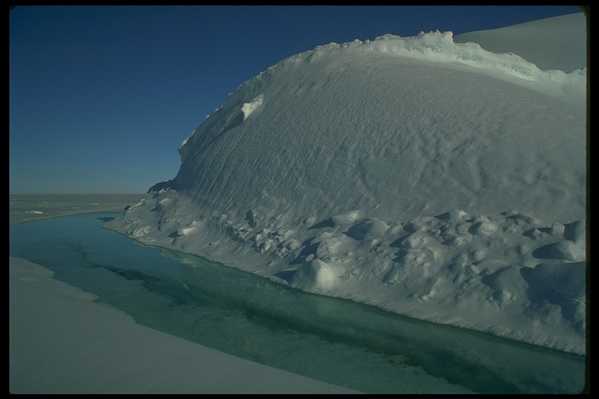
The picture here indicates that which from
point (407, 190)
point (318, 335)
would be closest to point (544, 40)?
point (407, 190)

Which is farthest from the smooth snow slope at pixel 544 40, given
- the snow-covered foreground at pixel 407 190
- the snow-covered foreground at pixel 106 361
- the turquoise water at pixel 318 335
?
the snow-covered foreground at pixel 106 361

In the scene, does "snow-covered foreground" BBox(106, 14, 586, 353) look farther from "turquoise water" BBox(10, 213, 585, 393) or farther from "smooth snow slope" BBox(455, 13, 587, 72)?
"smooth snow slope" BBox(455, 13, 587, 72)

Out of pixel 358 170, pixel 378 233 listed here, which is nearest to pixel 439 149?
pixel 358 170

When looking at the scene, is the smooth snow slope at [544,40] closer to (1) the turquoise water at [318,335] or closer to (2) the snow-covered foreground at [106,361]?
(1) the turquoise water at [318,335]

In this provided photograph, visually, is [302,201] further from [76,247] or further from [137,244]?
[76,247]

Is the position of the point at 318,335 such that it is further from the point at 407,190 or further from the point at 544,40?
the point at 544,40
